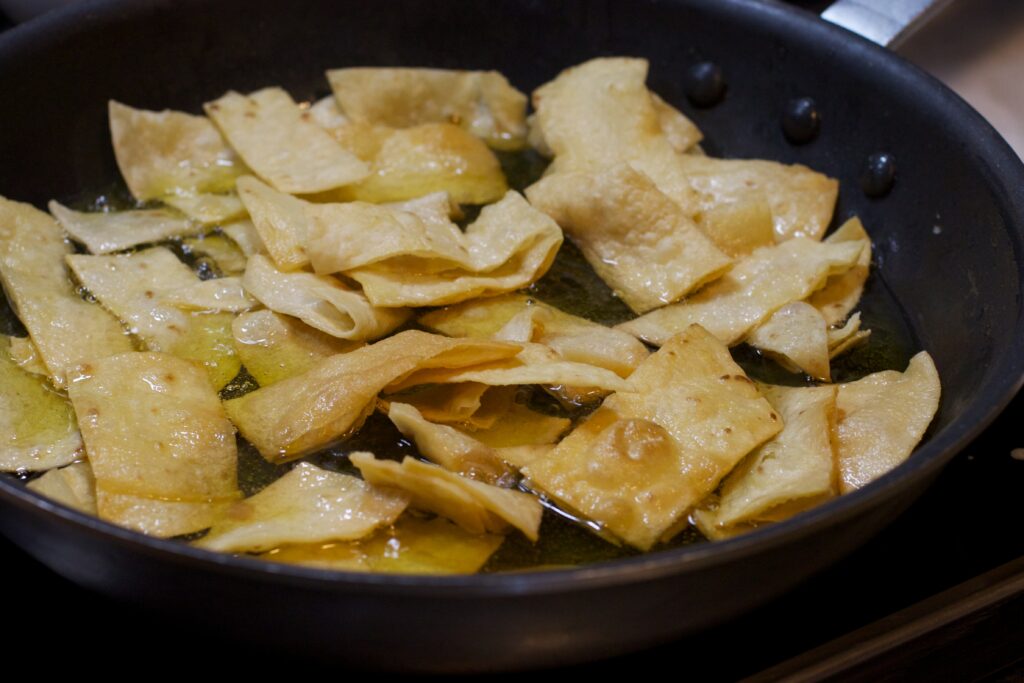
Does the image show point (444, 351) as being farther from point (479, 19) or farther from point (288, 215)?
point (479, 19)

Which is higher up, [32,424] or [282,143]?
[282,143]

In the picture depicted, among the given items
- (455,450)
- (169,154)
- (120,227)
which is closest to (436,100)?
(169,154)

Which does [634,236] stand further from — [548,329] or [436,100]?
[436,100]

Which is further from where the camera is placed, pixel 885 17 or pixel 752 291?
pixel 885 17

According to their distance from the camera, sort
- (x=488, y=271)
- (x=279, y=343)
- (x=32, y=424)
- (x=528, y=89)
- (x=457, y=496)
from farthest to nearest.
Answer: (x=528, y=89), (x=488, y=271), (x=279, y=343), (x=32, y=424), (x=457, y=496)

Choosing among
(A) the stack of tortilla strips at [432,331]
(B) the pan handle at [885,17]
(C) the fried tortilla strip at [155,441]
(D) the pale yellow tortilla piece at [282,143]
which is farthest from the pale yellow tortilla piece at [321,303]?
(B) the pan handle at [885,17]

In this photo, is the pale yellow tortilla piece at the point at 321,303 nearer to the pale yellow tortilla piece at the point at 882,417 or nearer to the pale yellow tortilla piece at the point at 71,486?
the pale yellow tortilla piece at the point at 71,486

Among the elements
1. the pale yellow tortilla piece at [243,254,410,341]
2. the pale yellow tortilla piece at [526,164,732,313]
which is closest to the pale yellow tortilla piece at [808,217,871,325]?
the pale yellow tortilla piece at [526,164,732,313]

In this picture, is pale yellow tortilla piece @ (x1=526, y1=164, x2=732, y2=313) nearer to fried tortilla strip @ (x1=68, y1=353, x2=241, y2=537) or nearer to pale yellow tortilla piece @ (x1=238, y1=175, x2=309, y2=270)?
pale yellow tortilla piece @ (x1=238, y1=175, x2=309, y2=270)
